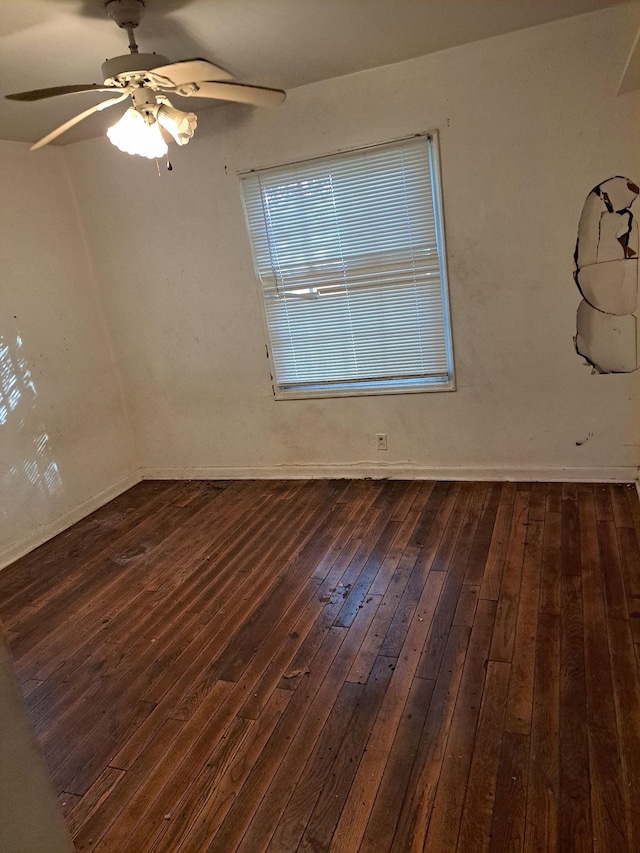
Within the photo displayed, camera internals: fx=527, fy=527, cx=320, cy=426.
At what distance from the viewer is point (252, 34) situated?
96.4 inches

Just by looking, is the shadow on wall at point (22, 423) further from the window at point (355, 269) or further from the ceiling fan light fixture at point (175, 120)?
the ceiling fan light fixture at point (175, 120)

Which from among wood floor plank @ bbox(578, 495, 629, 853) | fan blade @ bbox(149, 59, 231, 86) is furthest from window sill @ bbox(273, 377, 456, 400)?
fan blade @ bbox(149, 59, 231, 86)

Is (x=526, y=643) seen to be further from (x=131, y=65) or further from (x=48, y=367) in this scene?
(x=48, y=367)

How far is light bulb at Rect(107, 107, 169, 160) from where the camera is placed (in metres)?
2.03

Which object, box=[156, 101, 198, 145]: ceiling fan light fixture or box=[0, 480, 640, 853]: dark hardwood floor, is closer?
box=[0, 480, 640, 853]: dark hardwood floor

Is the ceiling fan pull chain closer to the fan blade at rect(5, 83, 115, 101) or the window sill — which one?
the fan blade at rect(5, 83, 115, 101)

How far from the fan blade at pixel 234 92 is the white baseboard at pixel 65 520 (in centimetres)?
296

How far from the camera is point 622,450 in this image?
10.6 feet

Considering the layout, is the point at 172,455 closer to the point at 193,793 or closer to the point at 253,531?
the point at 253,531

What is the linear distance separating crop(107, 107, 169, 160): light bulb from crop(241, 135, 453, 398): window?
5.06 ft

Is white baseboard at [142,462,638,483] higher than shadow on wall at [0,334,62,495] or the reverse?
the reverse

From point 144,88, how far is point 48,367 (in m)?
2.39

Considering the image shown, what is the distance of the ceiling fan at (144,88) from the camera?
1.90 m

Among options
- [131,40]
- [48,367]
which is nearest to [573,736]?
[131,40]
